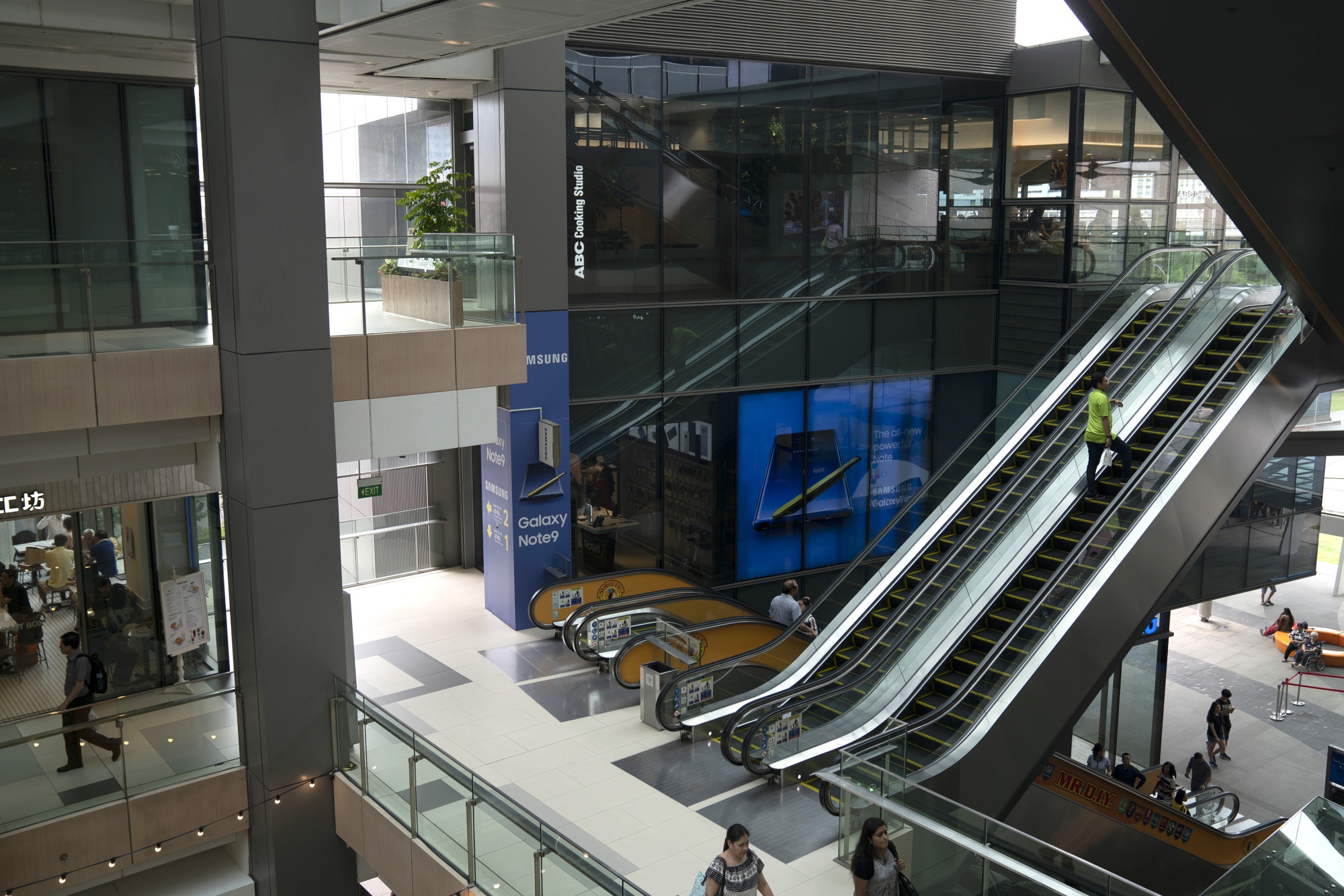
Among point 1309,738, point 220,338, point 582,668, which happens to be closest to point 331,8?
point 220,338

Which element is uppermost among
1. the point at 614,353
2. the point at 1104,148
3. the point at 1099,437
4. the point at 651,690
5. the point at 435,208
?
the point at 1104,148

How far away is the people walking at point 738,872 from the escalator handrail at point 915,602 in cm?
335

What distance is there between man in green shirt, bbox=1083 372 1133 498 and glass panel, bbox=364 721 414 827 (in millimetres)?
7913

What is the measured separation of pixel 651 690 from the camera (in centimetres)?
1150

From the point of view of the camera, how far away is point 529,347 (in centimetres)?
1395

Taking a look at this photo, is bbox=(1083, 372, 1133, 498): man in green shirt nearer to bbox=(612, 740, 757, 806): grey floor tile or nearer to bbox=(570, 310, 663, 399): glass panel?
bbox=(612, 740, 757, 806): grey floor tile

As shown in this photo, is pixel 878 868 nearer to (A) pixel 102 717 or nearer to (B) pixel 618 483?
(A) pixel 102 717

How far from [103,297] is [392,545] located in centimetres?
846

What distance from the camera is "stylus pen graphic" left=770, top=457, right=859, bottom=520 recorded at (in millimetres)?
16859

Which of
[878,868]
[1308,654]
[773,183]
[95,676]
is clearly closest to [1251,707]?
[1308,654]

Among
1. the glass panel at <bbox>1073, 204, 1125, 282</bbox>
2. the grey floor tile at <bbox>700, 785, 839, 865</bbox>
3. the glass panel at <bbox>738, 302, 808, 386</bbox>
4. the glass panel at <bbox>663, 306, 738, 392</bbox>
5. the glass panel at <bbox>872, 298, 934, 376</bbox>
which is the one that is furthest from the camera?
the glass panel at <bbox>1073, 204, 1125, 282</bbox>

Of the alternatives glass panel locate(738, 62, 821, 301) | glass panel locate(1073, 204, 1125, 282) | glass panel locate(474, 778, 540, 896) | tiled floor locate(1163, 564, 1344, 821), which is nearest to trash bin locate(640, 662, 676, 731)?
glass panel locate(474, 778, 540, 896)

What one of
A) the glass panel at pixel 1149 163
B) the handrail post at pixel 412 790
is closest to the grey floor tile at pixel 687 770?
the handrail post at pixel 412 790

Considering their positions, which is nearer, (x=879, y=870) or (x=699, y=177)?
(x=879, y=870)
